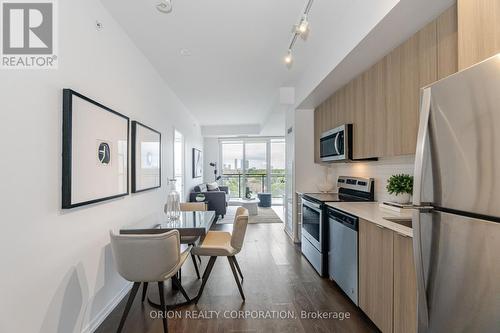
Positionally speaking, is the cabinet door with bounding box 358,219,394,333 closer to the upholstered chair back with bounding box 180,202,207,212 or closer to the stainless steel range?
the stainless steel range

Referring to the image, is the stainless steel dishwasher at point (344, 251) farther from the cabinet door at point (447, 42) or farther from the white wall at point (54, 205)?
the white wall at point (54, 205)

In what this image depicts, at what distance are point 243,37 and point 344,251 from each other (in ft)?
8.09

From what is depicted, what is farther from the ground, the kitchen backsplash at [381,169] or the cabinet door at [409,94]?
the cabinet door at [409,94]

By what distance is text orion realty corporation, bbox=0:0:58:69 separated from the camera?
4.59ft

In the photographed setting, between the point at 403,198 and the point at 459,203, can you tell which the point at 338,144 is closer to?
the point at 403,198

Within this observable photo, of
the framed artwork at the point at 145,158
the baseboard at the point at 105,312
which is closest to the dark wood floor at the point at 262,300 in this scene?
the baseboard at the point at 105,312

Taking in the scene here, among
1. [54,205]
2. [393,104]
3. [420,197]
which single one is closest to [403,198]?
[393,104]

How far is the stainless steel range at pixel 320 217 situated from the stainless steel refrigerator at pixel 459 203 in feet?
5.57

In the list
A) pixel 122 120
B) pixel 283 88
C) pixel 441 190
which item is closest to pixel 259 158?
pixel 283 88

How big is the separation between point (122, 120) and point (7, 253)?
1.44 meters

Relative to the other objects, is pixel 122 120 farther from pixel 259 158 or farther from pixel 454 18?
pixel 259 158

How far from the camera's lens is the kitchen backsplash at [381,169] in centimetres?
248

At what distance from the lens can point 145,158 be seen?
2.99m

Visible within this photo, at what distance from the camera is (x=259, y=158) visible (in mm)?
9484
